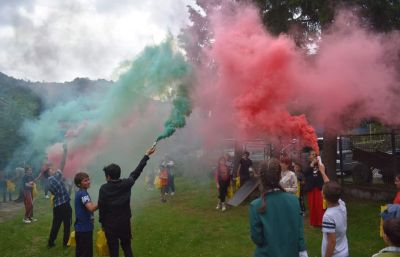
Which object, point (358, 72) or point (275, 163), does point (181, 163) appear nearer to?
point (358, 72)

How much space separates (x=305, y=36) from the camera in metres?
12.0

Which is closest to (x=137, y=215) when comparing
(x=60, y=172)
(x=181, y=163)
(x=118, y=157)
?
(x=118, y=157)

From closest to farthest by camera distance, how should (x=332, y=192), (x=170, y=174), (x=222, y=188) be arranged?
(x=332, y=192) < (x=222, y=188) < (x=170, y=174)

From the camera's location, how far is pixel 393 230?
10.7ft

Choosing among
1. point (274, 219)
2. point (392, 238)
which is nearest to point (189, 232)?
point (274, 219)

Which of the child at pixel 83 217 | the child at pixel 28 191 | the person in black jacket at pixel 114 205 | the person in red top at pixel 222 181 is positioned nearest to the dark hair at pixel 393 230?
the person in black jacket at pixel 114 205

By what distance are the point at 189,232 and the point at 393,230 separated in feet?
24.3

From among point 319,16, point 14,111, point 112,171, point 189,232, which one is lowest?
point 189,232

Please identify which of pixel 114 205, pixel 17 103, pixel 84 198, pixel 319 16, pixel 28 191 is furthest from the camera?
pixel 17 103

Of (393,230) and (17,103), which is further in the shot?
(17,103)

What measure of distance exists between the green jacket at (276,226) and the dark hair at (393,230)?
0.73 m

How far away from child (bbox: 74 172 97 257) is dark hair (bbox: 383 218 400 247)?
14.6 feet

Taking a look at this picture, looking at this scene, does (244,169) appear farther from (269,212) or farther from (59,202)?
(269,212)

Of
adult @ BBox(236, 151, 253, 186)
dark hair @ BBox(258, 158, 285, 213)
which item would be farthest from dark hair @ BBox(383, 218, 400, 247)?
adult @ BBox(236, 151, 253, 186)
